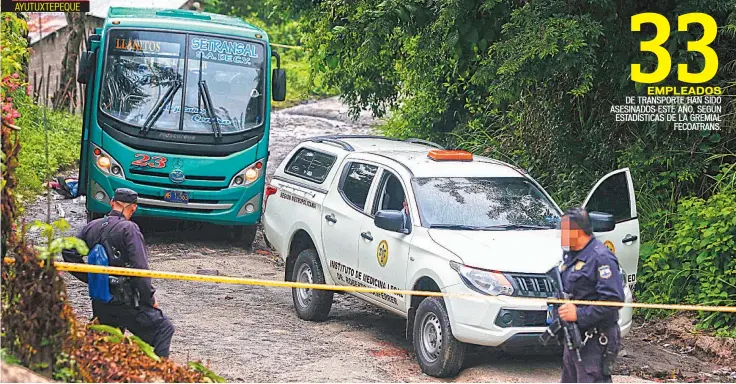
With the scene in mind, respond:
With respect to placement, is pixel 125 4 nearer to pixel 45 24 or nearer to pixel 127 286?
pixel 45 24

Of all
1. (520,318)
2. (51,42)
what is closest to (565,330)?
(520,318)

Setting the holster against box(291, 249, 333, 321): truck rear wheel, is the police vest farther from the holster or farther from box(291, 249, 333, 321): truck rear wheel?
the holster

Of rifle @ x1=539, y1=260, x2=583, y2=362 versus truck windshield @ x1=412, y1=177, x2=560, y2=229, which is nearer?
rifle @ x1=539, y1=260, x2=583, y2=362

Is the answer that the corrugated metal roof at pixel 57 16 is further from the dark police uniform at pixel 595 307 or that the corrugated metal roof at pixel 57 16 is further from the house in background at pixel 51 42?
the dark police uniform at pixel 595 307

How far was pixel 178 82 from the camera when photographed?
13.2 metres

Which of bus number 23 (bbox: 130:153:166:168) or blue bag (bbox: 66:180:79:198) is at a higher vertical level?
bus number 23 (bbox: 130:153:166:168)

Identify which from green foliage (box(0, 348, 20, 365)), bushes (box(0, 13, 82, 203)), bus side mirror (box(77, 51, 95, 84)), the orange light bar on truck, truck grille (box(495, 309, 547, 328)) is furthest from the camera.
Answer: bus side mirror (box(77, 51, 95, 84))

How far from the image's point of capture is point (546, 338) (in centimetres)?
668

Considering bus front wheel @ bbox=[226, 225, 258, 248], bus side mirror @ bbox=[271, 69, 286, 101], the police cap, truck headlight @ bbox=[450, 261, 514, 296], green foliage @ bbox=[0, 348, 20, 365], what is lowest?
bus front wheel @ bbox=[226, 225, 258, 248]

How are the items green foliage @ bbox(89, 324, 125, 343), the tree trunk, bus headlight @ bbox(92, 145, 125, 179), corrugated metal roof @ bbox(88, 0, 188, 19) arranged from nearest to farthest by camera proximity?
green foliage @ bbox(89, 324, 125, 343) < bus headlight @ bbox(92, 145, 125, 179) < the tree trunk < corrugated metal roof @ bbox(88, 0, 188, 19)

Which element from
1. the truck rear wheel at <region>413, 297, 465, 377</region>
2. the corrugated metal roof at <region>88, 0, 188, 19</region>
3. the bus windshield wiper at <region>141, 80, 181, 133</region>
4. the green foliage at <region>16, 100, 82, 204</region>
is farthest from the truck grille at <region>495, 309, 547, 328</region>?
the corrugated metal roof at <region>88, 0, 188, 19</region>

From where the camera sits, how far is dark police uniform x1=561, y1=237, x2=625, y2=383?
20.5 ft

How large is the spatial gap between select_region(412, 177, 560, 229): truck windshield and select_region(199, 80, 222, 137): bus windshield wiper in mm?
4937

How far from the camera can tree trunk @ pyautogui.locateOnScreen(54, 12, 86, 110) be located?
76.3 feet
